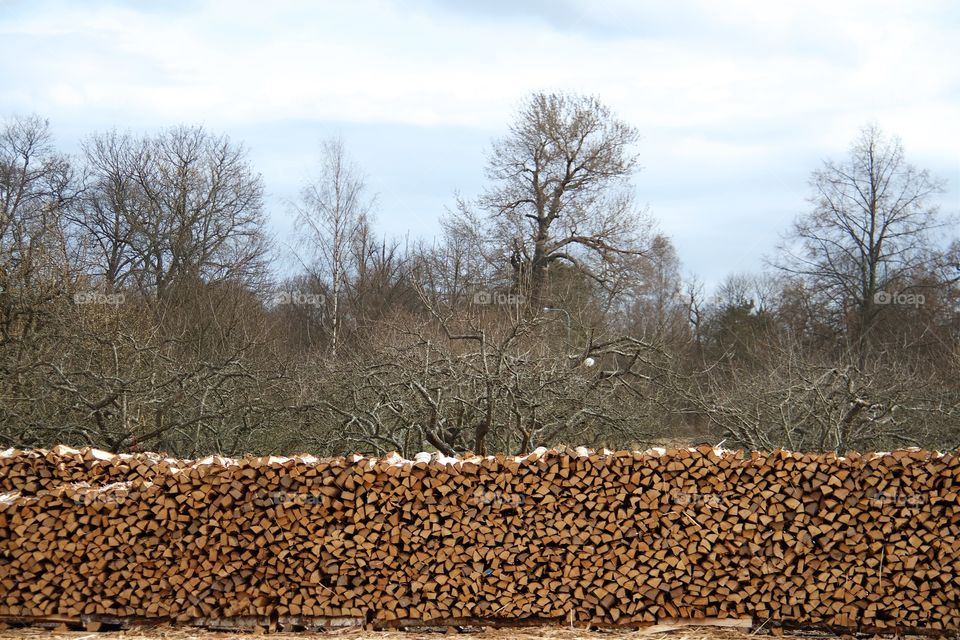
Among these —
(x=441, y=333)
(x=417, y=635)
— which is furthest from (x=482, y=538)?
(x=441, y=333)

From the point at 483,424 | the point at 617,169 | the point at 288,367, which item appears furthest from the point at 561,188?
the point at 483,424

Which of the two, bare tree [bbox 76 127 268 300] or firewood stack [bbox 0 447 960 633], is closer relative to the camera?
firewood stack [bbox 0 447 960 633]

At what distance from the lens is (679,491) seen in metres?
6.35

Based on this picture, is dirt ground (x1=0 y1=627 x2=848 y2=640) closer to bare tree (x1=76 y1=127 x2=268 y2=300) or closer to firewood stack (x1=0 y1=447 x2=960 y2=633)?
firewood stack (x1=0 y1=447 x2=960 y2=633)

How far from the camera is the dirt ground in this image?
612cm

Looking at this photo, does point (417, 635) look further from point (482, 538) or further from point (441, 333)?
point (441, 333)

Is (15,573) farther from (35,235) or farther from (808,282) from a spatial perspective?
(808,282)

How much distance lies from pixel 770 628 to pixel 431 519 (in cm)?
254

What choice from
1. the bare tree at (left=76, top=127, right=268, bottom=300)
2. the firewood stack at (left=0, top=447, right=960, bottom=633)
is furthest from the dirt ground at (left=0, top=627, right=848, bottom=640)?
the bare tree at (left=76, top=127, right=268, bottom=300)

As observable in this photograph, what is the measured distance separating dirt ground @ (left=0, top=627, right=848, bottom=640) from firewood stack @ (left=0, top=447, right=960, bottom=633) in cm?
10

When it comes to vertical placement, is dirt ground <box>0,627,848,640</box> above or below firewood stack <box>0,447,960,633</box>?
below

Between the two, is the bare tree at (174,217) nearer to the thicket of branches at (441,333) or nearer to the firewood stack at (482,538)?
the thicket of branches at (441,333)

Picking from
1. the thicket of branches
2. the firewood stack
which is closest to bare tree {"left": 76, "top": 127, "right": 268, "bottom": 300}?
the thicket of branches

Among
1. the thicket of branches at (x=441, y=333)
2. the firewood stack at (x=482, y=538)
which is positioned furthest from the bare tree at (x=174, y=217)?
the firewood stack at (x=482, y=538)
